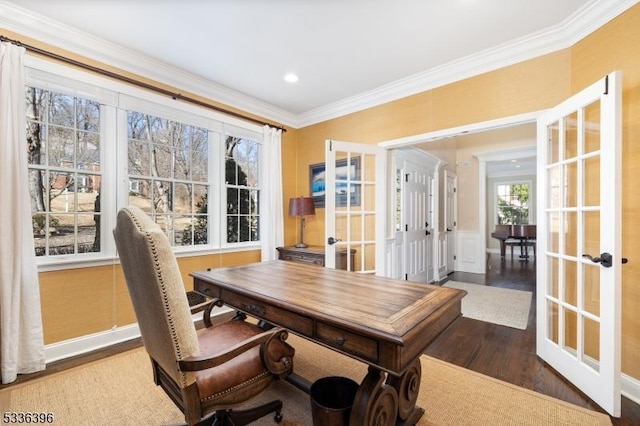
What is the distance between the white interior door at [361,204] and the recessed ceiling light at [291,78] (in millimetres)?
956

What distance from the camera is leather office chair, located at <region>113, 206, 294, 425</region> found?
1027mm

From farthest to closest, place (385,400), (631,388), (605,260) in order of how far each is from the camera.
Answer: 1. (631,388)
2. (605,260)
3. (385,400)

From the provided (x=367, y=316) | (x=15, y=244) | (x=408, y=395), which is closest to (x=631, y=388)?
(x=408, y=395)

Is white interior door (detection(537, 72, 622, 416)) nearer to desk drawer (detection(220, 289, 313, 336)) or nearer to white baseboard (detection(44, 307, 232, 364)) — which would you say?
desk drawer (detection(220, 289, 313, 336))

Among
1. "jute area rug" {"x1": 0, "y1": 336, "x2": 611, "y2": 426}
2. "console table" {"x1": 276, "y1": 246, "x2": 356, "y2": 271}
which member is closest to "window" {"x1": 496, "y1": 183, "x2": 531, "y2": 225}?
"console table" {"x1": 276, "y1": 246, "x2": 356, "y2": 271}

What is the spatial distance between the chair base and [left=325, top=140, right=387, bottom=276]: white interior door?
194 centimetres

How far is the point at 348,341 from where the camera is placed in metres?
1.16

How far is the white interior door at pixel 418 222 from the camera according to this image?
14.3 feet

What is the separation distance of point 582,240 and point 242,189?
354 centimetres

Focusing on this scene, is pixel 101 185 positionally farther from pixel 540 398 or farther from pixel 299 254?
pixel 540 398

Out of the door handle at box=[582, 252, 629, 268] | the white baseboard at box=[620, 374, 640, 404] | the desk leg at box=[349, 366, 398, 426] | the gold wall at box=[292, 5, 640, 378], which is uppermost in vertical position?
the gold wall at box=[292, 5, 640, 378]

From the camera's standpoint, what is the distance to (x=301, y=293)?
1546 millimetres

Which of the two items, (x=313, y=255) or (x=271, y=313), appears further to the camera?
(x=313, y=255)

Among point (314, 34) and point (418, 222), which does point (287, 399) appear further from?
point (418, 222)
